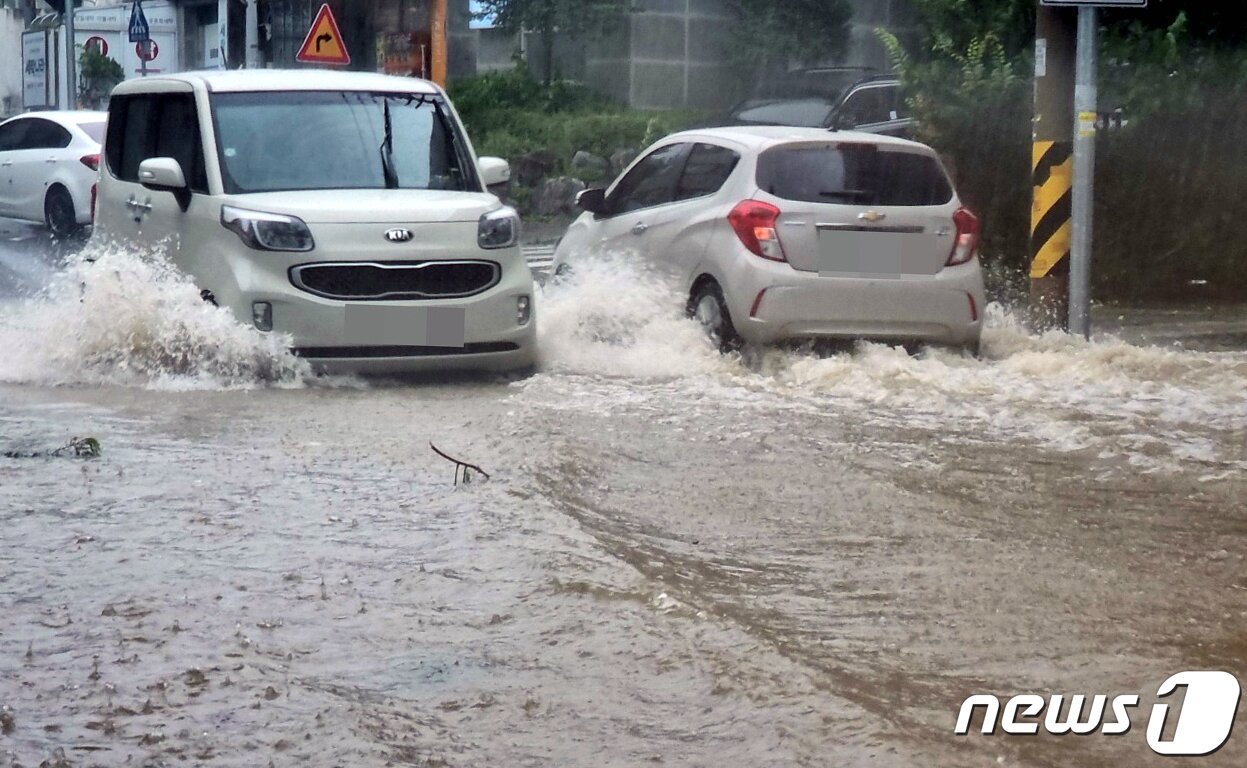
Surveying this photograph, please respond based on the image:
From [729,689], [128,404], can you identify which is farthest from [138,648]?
[128,404]

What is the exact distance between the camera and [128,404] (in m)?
8.70

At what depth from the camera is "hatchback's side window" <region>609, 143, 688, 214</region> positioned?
1094cm

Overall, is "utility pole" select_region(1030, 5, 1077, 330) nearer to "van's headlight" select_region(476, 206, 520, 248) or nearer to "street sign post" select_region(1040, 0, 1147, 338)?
"street sign post" select_region(1040, 0, 1147, 338)

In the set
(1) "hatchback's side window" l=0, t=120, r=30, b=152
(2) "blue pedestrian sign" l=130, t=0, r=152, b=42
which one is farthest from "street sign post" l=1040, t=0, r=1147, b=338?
(2) "blue pedestrian sign" l=130, t=0, r=152, b=42

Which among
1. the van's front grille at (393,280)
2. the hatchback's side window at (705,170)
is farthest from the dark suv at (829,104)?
the van's front grille at (393,280)

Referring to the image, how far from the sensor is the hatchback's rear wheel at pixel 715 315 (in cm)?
992

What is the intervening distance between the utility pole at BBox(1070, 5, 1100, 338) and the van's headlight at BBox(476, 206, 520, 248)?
3.58 metres

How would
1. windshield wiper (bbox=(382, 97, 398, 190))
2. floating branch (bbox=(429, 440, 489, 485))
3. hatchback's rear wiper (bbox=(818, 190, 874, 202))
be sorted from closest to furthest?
floating branch (bbox=(429, 440, 489, 485)) → hatchback's rear wiper (bbox=(818, 190, 874, 202)) → windshield wiper (bbox=(382, 97, 398, 190))

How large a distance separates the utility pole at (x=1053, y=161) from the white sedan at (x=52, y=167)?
11.9 meters

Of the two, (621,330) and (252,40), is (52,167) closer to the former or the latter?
(252,40)

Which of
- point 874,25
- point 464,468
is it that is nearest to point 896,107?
point 874,25

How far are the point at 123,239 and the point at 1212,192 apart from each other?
809 cm

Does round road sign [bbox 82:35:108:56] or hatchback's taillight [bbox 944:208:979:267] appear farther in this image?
round road sign [bbox 82:35:108:56]

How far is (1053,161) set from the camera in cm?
1145
